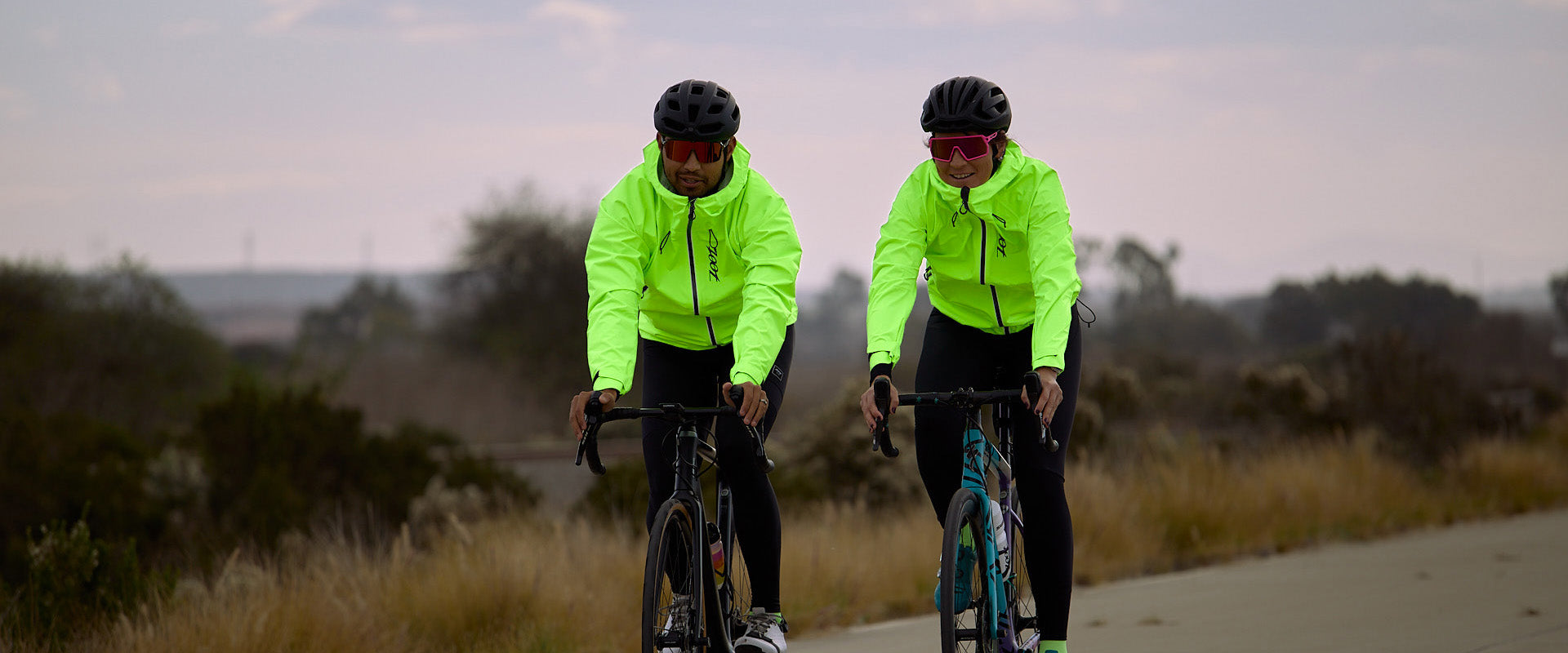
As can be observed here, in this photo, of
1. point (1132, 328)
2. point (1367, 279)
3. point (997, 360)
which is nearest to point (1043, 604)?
point (997, 360)

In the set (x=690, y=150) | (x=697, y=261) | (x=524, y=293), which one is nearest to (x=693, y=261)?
(x=697, y=261)

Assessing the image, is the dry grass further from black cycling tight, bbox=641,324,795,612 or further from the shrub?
black cycling tight, bbox=641,324,795,612

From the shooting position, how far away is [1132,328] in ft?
208

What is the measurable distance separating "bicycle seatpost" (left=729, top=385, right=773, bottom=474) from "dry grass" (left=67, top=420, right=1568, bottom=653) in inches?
76.9

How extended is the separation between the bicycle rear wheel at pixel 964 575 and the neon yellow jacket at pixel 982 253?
0.50 meters

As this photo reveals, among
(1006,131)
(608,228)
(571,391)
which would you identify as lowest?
(571,391)

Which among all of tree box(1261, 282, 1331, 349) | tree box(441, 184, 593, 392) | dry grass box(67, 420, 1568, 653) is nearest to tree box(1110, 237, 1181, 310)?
tree box(1261, 282, 1331, 349)

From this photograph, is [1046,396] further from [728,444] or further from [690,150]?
[690,150]

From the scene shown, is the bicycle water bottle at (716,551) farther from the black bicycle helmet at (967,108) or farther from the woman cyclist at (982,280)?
the black bicycle helmet at (967,108)

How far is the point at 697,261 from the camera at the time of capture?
4.74 metres

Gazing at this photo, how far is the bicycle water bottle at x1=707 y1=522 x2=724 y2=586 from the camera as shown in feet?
15.3

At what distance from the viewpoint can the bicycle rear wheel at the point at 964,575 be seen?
14.1 ft

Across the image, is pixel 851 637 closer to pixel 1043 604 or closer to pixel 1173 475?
pixel 1043 604

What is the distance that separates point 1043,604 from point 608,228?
183cm
